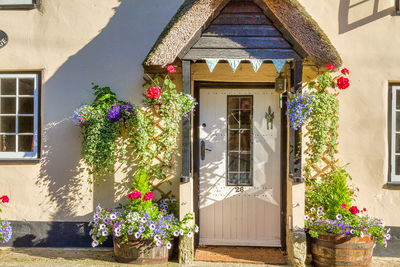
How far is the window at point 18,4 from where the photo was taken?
5.81 meters

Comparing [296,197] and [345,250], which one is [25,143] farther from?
[345,250]

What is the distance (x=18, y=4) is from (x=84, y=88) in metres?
1.48

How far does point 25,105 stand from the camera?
5898mm

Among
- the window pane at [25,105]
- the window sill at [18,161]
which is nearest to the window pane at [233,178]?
the window sill at [18,161]

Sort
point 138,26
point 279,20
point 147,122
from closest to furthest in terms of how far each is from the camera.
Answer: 1. point 279,20
2. point 147,122
3. point 138,26

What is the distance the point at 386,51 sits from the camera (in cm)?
557

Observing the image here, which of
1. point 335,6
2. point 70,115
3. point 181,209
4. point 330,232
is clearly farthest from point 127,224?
point 335,6

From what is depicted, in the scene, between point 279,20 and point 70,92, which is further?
point 70,92

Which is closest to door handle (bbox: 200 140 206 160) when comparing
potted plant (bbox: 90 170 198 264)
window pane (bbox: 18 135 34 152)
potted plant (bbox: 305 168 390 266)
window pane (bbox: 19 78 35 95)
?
potted plant (bbox: 90 170 198 264)

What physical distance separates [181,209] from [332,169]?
6.63 ft

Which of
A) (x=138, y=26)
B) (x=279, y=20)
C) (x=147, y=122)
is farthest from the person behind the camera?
(x=138, y=26)

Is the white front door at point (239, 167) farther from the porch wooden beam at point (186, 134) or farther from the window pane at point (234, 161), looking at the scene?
the porch wooden beam at point (186, 134)

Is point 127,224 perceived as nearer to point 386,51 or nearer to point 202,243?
point 202,243

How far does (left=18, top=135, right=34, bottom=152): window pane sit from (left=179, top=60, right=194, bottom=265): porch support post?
2299mm
